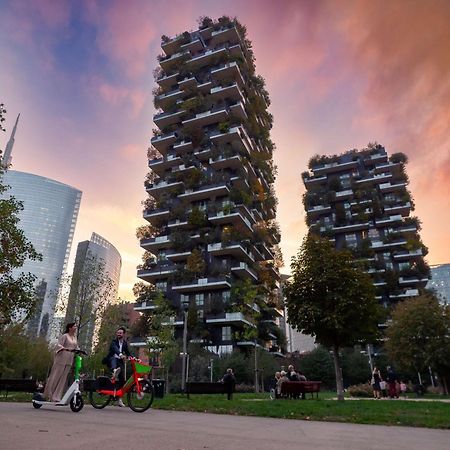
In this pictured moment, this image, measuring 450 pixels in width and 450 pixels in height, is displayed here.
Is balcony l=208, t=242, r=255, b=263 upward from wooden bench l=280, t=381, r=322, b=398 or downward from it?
upward

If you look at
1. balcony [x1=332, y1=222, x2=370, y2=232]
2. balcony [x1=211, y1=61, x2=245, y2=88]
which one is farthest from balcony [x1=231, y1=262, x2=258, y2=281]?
balcony [x1=211, y1=61, x2=245, y2=88]

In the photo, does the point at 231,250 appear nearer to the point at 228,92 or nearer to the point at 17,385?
the point at 228,92

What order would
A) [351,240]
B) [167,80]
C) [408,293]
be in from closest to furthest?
[408,293] → [167,80] → [351,240]

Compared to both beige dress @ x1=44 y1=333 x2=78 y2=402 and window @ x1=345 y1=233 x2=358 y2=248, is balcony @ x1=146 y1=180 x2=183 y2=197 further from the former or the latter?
beige dress @ x1=44 y1=333 x2=78 y2=402

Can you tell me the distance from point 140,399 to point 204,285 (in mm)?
43414

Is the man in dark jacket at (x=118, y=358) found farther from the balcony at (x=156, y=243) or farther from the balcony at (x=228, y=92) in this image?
the balcony at (x=228, y=92)

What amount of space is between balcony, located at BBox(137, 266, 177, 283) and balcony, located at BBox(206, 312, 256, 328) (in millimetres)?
9364

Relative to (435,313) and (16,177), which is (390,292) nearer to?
(435,313)

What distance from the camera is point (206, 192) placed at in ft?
192

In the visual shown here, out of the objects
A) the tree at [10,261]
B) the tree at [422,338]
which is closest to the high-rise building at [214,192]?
the tree at [422,338]

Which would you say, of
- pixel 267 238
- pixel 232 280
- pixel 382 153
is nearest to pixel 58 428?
pixel 232 280

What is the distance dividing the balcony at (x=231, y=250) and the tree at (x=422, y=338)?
83.7 ft

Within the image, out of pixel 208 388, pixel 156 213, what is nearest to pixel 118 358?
pixel 208 388

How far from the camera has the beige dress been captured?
359 inches
